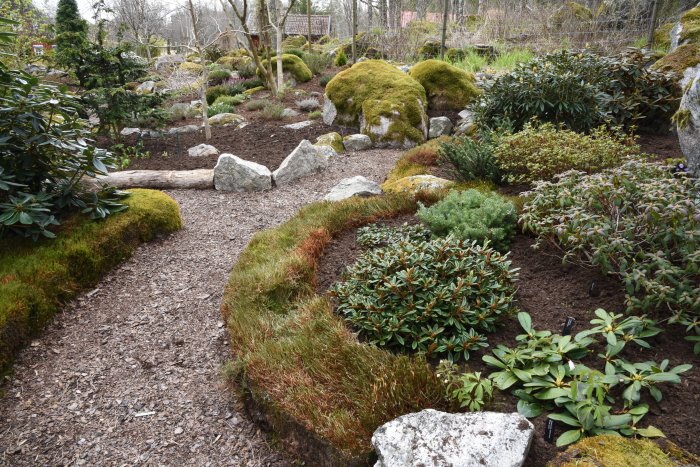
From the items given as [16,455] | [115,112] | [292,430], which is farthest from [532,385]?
[115,112]

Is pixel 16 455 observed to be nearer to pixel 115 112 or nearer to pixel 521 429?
pixel 521 429

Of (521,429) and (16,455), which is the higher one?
(521,429)

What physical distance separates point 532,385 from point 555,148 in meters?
3.39

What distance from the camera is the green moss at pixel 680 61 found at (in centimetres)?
709

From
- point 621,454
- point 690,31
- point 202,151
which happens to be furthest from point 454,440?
point 690,31

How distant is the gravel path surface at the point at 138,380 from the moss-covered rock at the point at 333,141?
4303mm

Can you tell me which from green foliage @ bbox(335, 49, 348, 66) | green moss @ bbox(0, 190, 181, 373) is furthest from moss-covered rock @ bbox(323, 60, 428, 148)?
green foliage @ bbox(335, 49, 348, 66)

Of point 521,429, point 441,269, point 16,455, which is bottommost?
point 16,455

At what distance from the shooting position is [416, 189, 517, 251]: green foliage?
3.80 metres

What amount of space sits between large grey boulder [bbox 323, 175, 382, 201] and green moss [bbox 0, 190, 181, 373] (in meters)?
2.20

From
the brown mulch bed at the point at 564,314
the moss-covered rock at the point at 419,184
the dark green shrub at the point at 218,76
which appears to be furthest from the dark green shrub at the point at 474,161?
the dark green shrub at the point at 218,76

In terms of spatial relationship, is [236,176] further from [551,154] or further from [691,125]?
[691,125]

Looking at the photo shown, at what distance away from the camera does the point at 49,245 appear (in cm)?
420

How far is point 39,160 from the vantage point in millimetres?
4320
